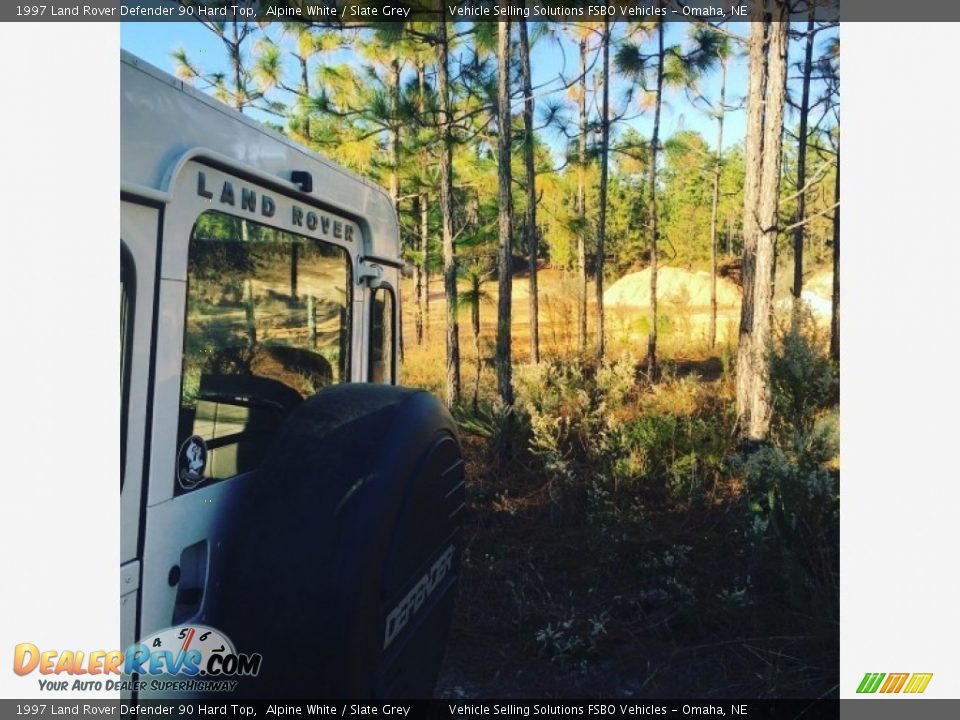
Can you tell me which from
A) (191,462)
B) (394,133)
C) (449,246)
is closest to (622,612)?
(191,462)

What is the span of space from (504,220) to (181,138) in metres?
6.67

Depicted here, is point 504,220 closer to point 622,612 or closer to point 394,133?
point 394,133

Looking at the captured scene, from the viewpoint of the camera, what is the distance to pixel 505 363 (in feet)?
26.6

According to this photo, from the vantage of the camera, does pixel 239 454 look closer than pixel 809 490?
Yes

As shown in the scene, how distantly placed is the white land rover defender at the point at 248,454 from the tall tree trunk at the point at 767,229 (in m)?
5.25

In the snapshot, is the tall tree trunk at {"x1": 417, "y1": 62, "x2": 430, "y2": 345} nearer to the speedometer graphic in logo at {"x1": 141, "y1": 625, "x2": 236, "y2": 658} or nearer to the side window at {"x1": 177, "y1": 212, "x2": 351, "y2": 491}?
the side window at {"x1": 177, "y1": 212, "x2": 351, "y2": 491}

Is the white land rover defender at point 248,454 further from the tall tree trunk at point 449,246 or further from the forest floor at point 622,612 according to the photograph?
the tall tree trunk at point 449,246

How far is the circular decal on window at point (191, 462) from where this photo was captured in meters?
1.95

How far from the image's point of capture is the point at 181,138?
73.7 inches

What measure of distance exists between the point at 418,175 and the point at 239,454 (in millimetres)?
10157

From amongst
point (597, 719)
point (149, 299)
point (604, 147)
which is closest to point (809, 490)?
point (597, 719)

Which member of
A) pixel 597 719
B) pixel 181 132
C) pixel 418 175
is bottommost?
pixel 597 719

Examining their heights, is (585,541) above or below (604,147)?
below
